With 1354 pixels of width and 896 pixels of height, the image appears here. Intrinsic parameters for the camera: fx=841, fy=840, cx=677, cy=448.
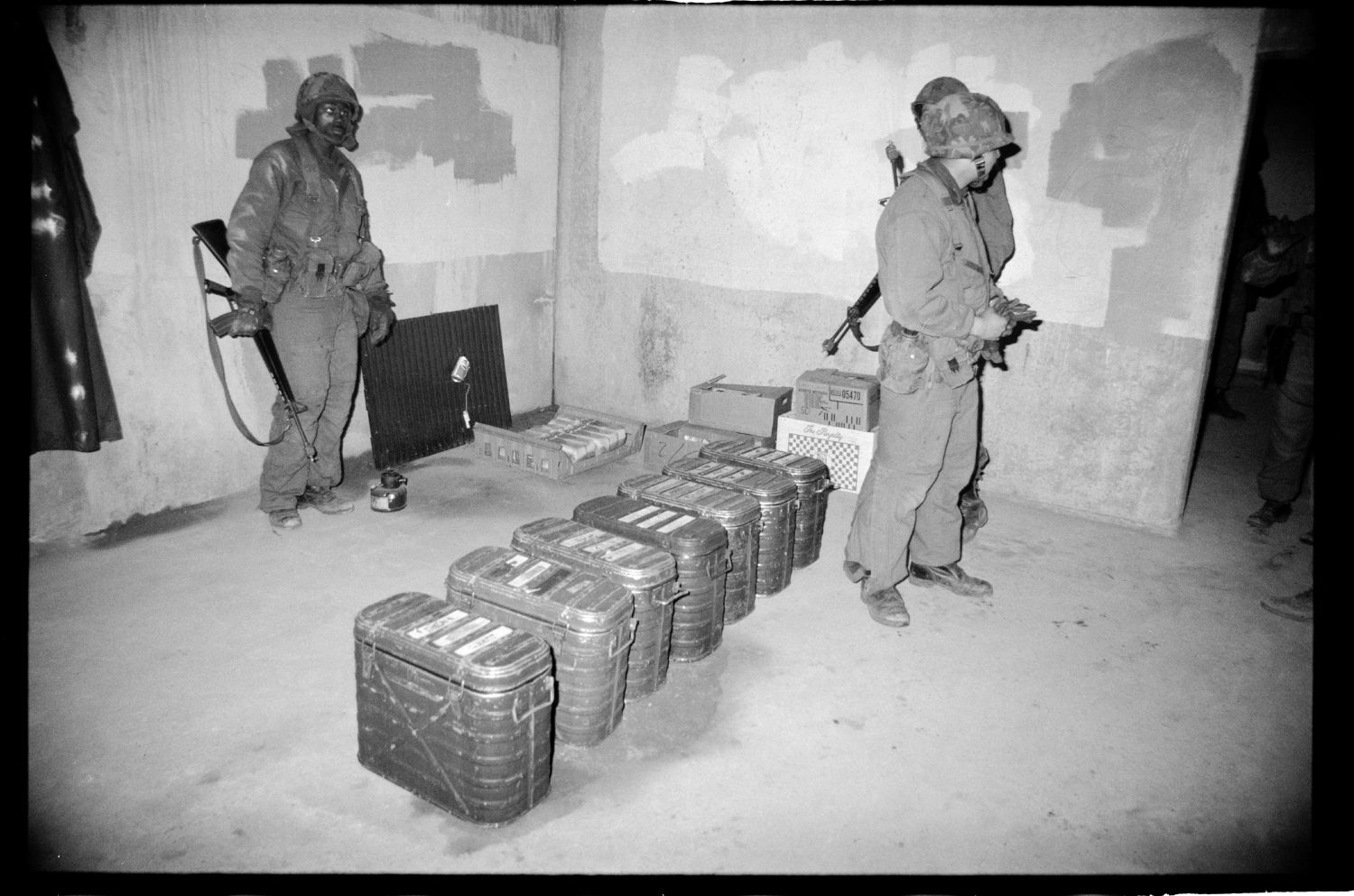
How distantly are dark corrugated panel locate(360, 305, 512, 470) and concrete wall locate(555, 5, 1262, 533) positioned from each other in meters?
0.80

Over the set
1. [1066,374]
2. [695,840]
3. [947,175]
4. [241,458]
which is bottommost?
[695,840]

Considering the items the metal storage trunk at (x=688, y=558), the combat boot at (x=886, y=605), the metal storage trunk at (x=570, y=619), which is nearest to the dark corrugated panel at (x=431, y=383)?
the metal storage trunk at (x=688, y=558)

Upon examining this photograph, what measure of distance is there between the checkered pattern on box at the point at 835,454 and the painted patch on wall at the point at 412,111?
2.71 m

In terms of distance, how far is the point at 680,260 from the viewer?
5.79 meters

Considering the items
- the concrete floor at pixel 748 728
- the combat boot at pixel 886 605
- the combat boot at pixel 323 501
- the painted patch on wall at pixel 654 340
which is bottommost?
the concrete floor at pixel 748 728

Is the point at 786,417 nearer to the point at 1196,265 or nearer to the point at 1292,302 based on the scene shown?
the point at 1196,265

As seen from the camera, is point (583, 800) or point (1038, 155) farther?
point (1038, 155)

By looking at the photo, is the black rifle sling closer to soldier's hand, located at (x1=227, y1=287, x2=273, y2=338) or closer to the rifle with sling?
the rifle with sling

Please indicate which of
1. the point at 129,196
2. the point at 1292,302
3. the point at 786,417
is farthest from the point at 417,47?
the point at 1292,302

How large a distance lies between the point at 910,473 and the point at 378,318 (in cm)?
289

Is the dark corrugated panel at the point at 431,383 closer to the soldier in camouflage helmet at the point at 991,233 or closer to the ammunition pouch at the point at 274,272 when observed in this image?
the ammunition pouch at the point at 274,272

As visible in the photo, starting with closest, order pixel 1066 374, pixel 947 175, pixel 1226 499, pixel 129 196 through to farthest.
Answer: pixel 947 175 < pixel 129 196 < pixel 1066 374 < pixel 1226 499

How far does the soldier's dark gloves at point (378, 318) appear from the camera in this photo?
14.8 feet

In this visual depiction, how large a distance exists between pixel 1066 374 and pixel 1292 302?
55.0 inches
